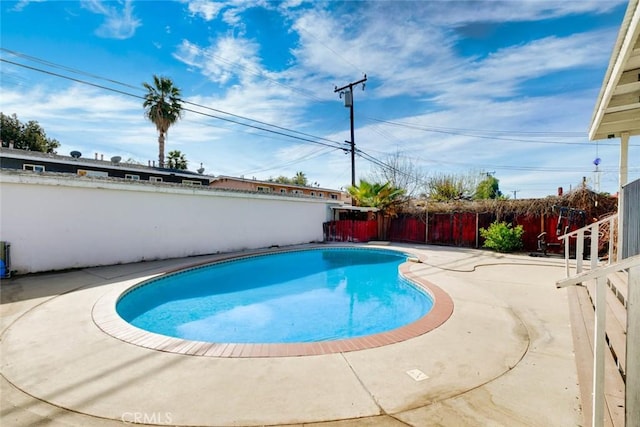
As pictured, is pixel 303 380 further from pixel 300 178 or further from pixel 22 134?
pixel 300 178

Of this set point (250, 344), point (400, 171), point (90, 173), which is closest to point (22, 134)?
point (90, 173)

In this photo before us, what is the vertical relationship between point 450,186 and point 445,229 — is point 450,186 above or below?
above

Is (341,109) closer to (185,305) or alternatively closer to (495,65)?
(495,65)

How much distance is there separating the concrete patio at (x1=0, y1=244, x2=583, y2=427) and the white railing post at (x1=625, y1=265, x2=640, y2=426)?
0.94 metres

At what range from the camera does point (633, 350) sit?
1698 millimetres

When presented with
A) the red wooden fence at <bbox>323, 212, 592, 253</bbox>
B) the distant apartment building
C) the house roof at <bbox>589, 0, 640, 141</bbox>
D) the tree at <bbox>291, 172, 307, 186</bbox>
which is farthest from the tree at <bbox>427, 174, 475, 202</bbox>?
the tree at <bbox>291, 172, 307, 186</bbox>

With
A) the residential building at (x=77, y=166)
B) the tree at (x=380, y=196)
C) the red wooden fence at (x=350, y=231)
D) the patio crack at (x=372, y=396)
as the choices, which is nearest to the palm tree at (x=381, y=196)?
the tree at (x=380, y=196)

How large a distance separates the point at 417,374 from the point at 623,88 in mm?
5302

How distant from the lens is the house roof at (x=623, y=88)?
3.00m

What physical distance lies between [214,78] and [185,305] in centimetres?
1177

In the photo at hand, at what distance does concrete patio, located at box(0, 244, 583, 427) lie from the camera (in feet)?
8.25

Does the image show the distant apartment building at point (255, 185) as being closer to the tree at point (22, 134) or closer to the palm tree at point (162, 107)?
the palm tree at point (162, 107)

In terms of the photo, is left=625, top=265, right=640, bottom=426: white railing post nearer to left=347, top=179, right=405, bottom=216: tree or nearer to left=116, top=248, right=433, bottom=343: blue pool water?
left=116, top=248, right=433, bottom=343: blue pool water

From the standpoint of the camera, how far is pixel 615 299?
14.2 ft
